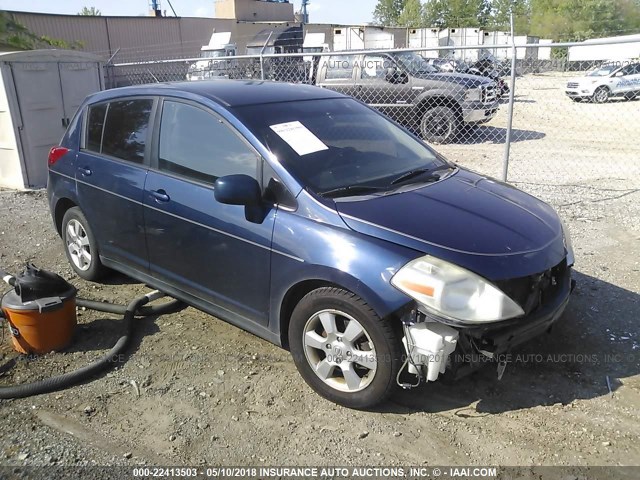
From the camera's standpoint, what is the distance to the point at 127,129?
433cm

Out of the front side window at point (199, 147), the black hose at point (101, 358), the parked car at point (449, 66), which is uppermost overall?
the parked car at point (449, 66)

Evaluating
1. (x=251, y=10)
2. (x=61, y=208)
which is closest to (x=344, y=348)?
(x=61, y=208)

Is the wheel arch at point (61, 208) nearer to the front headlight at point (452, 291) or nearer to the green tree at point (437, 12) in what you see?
the front headlight at point (452, 291)

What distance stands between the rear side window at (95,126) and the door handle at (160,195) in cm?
102

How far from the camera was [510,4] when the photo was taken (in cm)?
6881

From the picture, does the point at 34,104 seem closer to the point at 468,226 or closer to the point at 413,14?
the point at 468,226

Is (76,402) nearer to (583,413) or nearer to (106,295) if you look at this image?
(106,295)

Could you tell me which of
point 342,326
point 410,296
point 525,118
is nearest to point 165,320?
point 342,326

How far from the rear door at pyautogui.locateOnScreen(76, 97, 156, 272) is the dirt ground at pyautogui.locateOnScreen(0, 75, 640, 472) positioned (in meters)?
0.57

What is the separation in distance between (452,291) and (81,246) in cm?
352

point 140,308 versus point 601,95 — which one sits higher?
point 601,95

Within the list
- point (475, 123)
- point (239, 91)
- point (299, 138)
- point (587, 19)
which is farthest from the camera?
point (587, 19)

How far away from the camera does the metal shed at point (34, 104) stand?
8055 millimetres

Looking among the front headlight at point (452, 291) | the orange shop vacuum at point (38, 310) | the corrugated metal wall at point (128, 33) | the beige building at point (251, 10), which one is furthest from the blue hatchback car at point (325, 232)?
the beige building at point (251, 10)
